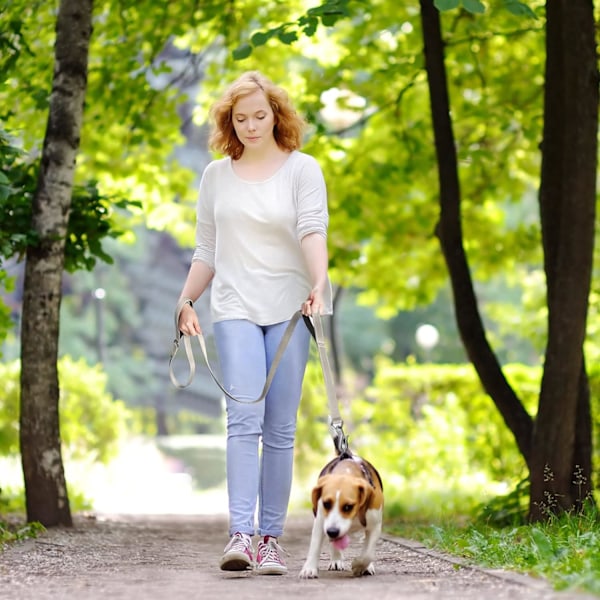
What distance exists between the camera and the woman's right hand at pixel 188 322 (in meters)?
5.22

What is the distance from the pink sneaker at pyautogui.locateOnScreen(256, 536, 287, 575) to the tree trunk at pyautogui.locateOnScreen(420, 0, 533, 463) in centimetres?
322

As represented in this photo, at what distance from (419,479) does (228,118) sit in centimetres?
916

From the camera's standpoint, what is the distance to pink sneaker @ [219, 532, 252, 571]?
16.1ft

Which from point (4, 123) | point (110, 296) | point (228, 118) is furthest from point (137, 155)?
point (110, 296)

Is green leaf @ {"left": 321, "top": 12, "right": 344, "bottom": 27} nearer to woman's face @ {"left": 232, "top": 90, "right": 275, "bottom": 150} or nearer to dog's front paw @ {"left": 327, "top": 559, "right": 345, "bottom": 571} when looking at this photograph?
woman's face @ {"left": 232, "top": 90, "right": 275, "bottom": 150}

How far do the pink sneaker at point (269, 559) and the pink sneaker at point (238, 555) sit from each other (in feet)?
0.24

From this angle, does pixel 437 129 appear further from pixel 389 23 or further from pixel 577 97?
pixel 389 23

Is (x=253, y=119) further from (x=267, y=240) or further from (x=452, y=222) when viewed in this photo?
(x=452, y=222)

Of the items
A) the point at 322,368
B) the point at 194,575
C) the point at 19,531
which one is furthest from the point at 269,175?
the point at 19,531

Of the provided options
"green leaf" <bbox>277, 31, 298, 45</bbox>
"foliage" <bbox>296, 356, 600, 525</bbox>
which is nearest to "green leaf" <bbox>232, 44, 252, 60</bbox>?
"green leaf" <bbox>277, 31, 298, 45</bbox>

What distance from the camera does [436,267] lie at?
1283 cm

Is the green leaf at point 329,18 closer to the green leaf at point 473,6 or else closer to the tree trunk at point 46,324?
the green leaf at point 473,6

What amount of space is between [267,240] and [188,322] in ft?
1.68

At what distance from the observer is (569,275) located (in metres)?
6.78
